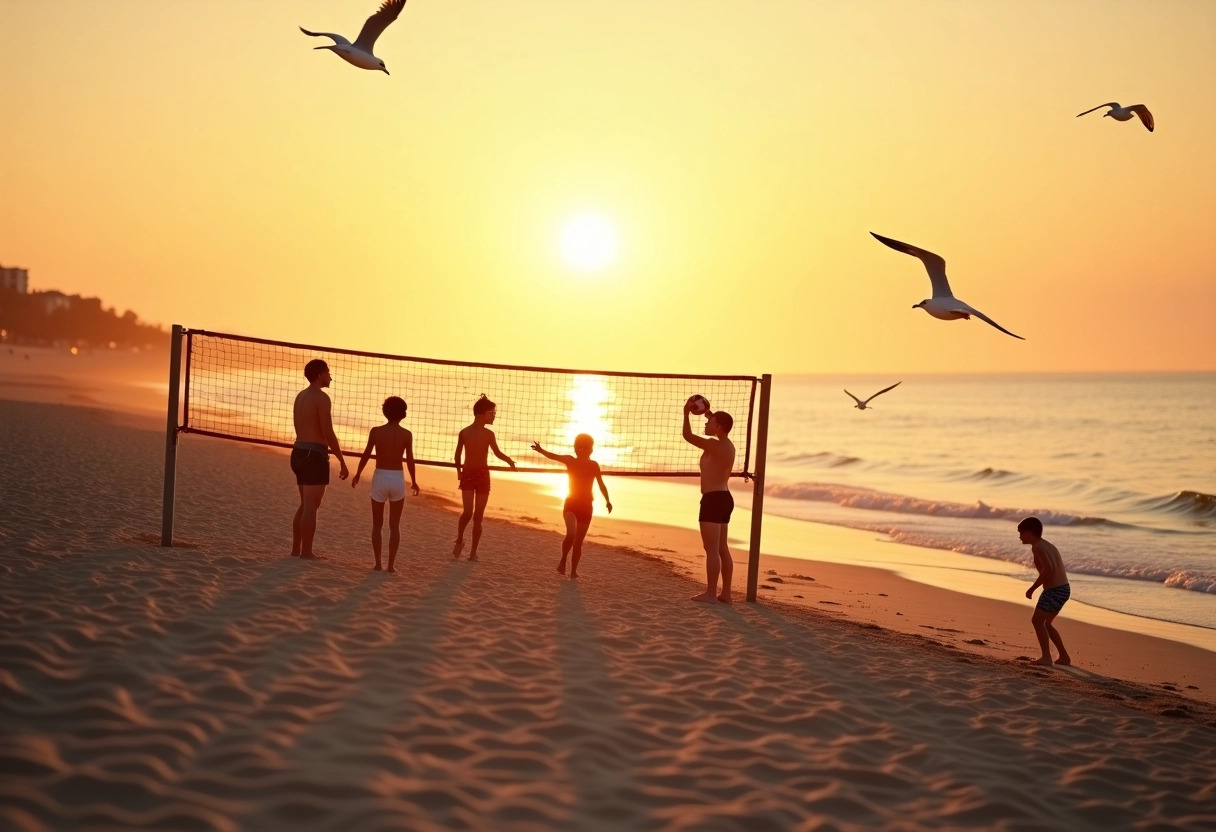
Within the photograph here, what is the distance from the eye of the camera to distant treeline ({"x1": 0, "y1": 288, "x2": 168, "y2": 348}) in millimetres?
108500

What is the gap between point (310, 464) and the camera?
8609mm

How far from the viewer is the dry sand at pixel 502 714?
3879 mm

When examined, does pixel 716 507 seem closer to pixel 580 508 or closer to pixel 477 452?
pixel 580 508

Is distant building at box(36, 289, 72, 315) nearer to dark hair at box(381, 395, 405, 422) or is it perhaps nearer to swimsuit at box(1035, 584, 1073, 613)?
dark hair at box(381, 395, 405, 422)

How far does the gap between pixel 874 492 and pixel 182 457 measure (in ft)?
56.5

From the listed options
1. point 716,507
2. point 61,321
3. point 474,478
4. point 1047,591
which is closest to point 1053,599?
point 1047,591

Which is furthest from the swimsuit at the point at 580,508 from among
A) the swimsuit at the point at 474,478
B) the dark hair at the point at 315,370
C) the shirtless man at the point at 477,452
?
the dark hair at the point at 315,370

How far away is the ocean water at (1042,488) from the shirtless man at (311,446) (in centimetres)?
969

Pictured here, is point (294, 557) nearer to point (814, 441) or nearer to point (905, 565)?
point (905, 565)

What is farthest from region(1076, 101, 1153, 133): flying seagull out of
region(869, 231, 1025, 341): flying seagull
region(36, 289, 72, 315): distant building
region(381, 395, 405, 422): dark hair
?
region(36, 289, 72, 315): distant building

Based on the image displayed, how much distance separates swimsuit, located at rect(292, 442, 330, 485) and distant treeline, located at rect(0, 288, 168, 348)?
380 ft

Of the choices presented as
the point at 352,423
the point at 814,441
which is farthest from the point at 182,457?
the point at 814,441

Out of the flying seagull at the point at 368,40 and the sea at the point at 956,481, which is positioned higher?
the flying seagull at the point at 368,40

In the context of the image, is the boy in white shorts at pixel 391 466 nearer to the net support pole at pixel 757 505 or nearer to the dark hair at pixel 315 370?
the dark hair at pixel 315 370
